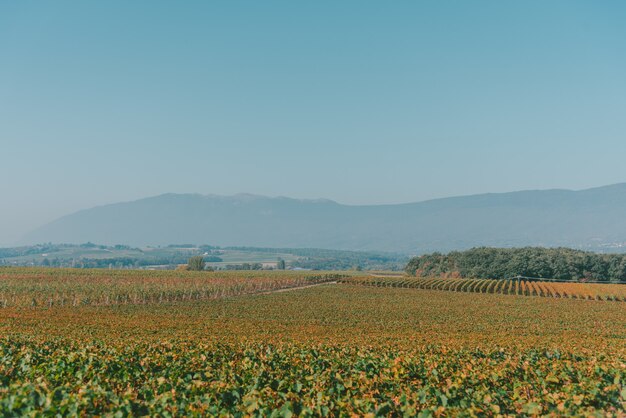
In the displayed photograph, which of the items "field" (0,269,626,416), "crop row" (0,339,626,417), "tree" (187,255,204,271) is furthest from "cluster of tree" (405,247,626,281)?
"crop row" (0,339,626,417)

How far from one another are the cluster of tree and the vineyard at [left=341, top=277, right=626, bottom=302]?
19.0 metres

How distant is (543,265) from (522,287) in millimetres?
24736

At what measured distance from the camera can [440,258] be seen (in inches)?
5074

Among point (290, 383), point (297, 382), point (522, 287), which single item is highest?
point (297, 382)

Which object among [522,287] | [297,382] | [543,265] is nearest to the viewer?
[297,382]

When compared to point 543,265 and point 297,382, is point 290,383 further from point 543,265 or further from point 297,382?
point 543,265

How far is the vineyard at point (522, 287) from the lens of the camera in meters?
75.2

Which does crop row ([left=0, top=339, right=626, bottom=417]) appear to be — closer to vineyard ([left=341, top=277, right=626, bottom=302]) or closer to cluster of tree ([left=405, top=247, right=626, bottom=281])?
vineyard ([left=341, top=277, right=626, bottom=302])

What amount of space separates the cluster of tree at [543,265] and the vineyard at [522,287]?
19.0 meters

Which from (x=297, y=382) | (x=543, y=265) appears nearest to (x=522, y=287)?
(x=543, y=265)

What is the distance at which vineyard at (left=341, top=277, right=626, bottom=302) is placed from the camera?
75.2 meters

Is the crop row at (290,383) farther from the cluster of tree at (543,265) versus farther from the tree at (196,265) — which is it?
the tree at (196,265)

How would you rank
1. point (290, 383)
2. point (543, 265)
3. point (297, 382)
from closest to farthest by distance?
point (297, 382) < point (290, 383) < point (543, 265)

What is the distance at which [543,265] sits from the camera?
349ft
